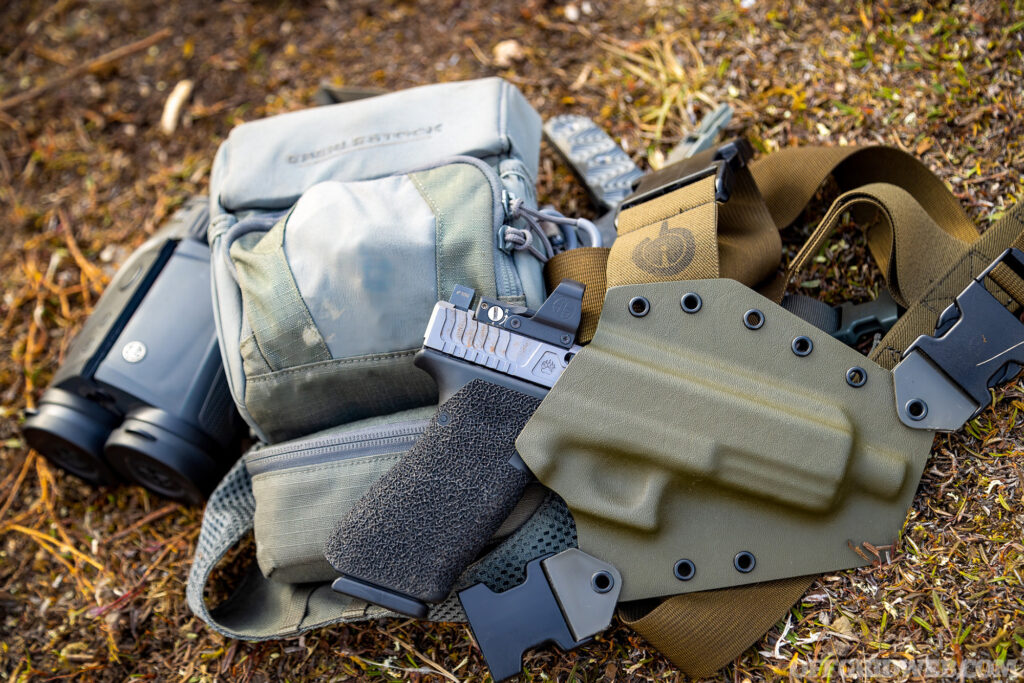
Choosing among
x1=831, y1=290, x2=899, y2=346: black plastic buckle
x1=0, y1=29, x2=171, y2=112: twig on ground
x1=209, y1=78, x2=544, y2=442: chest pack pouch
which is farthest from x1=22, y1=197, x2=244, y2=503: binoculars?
x1=831, y1=290, x2=899, y2=346: black plastic buckle

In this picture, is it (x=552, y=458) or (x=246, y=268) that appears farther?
(x=246, y=268)

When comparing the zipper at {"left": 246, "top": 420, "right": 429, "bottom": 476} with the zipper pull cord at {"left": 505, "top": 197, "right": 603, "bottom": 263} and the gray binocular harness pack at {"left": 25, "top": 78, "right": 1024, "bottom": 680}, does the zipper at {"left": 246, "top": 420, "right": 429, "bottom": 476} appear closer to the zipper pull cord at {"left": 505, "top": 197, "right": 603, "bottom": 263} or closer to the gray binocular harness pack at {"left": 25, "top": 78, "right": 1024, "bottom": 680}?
the gray binocular harness pack at {"left": 25, "top": 78, "right": 1024, "bottom": 680}

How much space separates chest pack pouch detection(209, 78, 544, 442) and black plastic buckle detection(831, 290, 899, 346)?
0.98m

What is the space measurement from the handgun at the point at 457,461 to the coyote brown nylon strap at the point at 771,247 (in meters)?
0.19

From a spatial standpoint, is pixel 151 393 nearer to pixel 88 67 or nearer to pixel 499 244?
pixel 499 244

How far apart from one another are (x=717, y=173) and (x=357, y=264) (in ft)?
3.73

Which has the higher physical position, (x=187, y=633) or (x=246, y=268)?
(x=246, y=268)

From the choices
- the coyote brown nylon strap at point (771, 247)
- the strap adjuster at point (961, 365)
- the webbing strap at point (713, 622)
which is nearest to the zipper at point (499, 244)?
the coyote brown nylon strap at point (771, 247)

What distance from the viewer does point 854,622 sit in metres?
1.92

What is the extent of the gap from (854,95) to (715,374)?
141cm

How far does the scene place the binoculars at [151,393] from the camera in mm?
2475

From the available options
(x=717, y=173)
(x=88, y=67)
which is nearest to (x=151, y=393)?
(x=717, y=173)

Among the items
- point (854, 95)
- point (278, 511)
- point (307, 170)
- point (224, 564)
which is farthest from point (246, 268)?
point (854, 95)

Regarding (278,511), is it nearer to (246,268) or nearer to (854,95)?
(246,268)
